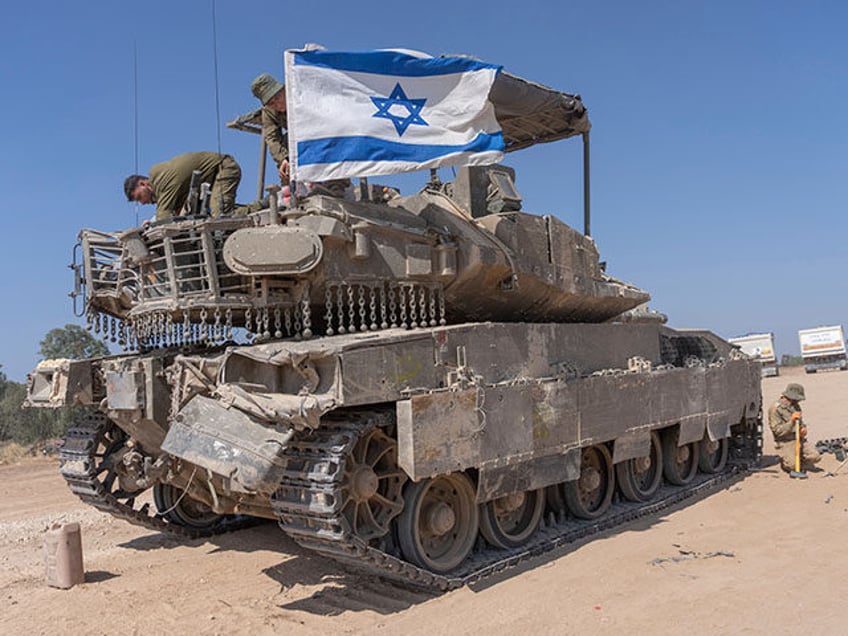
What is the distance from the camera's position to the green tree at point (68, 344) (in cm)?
2203

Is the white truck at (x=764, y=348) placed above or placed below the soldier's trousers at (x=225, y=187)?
below

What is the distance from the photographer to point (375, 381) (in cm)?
605

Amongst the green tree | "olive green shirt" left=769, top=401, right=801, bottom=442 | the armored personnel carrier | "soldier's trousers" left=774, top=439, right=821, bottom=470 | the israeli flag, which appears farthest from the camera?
the green tree

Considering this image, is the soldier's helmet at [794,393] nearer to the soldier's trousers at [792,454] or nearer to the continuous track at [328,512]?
the soldier's trousers at [792,454]

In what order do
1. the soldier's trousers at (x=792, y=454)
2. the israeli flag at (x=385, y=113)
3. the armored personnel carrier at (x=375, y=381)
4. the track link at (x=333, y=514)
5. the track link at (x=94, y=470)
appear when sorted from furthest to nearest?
1. the soldier's trousers at (x=792, y=454)
2. the track link at (x=94, y=470)
3. the israeli flag at (x=385, y=113)
4. the armored personnel carrier at (x=375, y=381)
5. the track link at (x=333, y=514)

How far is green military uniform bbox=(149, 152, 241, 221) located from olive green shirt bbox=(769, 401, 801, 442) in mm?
8724

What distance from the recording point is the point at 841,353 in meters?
40.5

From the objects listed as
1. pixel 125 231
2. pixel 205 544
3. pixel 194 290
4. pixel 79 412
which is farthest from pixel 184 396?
pixel 79 412

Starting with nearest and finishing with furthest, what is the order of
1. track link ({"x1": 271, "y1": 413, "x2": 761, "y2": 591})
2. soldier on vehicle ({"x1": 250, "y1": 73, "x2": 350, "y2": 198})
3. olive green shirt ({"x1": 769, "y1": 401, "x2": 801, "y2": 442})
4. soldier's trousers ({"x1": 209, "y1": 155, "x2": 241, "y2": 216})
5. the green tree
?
track link ({"x1": 271, "y1": 413, "x2": 761, "y2": 591}) → soldier on vehicle ({"x1": 250, "y1": 73, "x2": 350, "y2": 198}) → soldier's trousers ({"x1": 209, "y1": 155, "x2": 241, "y2": 216}) → olive green shirt ({"x1": 769, "y1": 401, "x2": 801, "y2": 442}) → the green tree

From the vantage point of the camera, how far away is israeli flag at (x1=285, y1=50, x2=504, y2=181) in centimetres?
714

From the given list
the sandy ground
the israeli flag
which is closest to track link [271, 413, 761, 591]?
the sandy ground

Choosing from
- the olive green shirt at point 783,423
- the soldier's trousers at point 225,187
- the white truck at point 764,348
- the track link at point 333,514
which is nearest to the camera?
the track link at point 333,514

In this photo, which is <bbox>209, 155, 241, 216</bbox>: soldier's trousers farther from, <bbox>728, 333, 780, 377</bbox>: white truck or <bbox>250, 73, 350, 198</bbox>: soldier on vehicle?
<bbox>728, 333, 780, 377</bbox>: white truck

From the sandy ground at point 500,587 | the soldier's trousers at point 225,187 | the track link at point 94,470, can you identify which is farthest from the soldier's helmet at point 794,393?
the track link at point 94,470
